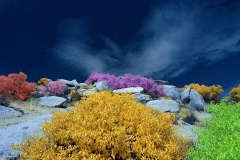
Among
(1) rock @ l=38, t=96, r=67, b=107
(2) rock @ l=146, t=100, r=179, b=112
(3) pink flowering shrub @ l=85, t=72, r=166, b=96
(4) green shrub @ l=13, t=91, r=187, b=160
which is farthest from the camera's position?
(3) pink flowering shrub @ l=85, t=72, r=166, b=96

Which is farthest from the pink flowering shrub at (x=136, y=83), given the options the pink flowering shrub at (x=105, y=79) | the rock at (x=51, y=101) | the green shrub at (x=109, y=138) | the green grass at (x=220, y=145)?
the green shrub at (x=109, y=138)

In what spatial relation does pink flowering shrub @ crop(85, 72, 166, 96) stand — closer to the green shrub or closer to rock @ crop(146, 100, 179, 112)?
rock @ crop(146, 100, 179, 112)

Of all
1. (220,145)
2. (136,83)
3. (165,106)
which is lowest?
(220,145)

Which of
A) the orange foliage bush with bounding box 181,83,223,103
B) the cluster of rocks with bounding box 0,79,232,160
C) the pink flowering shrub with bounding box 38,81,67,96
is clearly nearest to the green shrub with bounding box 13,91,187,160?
the cluster of rocks with bounding box 0,79,232,160

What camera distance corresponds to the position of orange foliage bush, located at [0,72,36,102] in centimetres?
2456

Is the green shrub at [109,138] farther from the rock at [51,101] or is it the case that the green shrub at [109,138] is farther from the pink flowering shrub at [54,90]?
the pink flowering shrub at [54,90]

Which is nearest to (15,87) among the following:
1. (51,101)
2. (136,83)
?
(51,101)

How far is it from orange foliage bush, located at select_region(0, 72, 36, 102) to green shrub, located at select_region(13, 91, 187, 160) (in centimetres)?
1455

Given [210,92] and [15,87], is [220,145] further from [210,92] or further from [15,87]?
[210,92]

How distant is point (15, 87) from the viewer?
25.5 meters

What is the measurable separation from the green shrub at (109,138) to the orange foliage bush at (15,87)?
47.7 ft

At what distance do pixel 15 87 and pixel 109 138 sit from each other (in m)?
19.1

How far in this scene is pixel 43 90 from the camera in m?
28.5

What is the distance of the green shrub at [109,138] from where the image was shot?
9.84 meters
